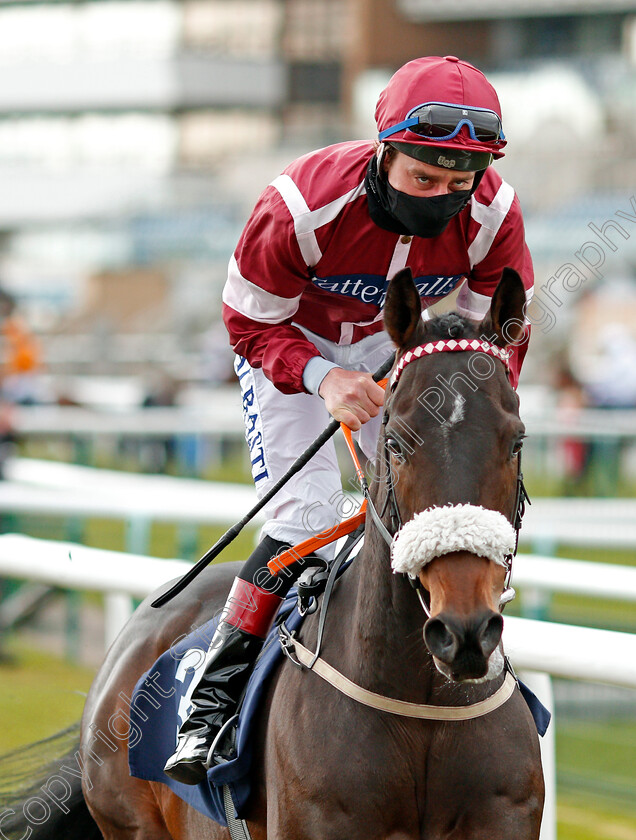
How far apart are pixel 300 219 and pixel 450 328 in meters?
0.58

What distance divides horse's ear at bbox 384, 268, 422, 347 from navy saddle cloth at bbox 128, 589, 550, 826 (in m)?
0.77

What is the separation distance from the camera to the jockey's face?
2.64 metres

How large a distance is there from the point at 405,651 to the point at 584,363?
719 inches

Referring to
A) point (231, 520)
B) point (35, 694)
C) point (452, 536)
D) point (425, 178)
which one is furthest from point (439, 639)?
point (231, 520)

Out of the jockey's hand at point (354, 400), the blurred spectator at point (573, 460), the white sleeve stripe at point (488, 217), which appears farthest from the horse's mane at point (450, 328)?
the blurred spectator at point (573, 460)

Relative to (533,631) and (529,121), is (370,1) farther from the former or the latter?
(533,631)

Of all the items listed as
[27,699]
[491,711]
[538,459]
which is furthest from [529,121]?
[491,711]

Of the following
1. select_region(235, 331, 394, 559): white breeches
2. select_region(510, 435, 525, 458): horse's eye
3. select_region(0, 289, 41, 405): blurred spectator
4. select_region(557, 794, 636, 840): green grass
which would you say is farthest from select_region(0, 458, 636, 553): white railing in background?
select_region(510, 435, 525, 458): horse's eye

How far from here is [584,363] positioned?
795 inches

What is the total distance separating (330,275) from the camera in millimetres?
2906

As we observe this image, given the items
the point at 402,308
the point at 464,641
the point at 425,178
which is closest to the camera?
the point at 464,641

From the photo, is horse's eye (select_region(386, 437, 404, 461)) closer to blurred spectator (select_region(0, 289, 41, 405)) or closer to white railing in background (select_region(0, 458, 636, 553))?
white railing in background (select_region(0, 458, 636, 553))

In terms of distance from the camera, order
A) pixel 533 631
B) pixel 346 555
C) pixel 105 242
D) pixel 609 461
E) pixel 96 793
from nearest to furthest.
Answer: pixel 346 555, pixel 533 631, pixel 96 793, pixel 609 461, pixel 105 242

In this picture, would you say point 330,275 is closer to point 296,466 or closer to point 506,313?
point 296,466
